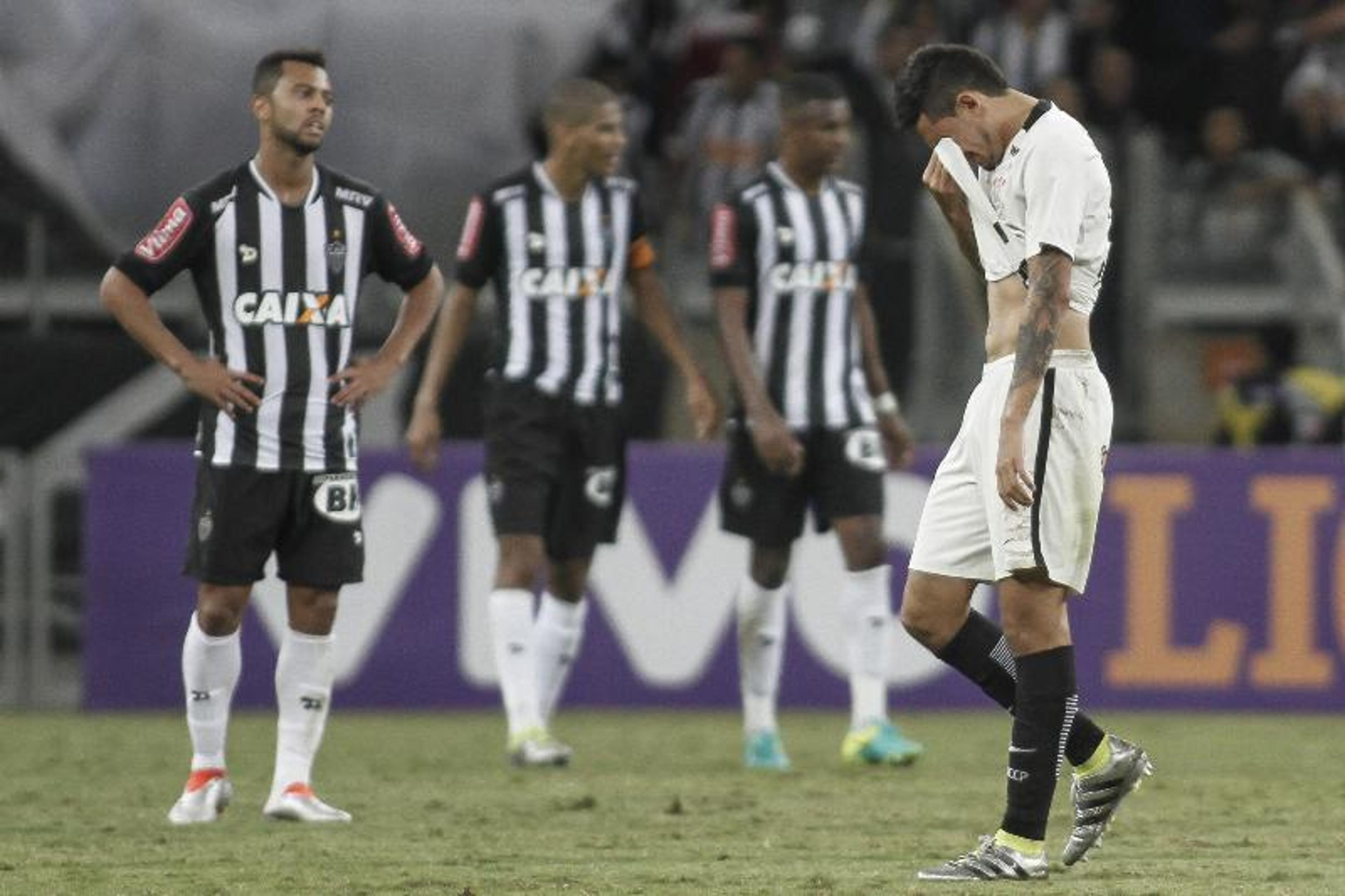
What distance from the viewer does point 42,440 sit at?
13336mm

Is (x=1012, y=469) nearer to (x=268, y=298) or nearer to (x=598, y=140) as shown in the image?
(x=268, y=298)

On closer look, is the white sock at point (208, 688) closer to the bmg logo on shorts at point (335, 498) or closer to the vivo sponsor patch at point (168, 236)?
the bmg logo on shorts at point (335, 498)

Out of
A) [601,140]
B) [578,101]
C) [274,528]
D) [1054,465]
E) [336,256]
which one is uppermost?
[578,101]

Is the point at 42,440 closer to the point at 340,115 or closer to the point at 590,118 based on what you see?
the point at 340,115

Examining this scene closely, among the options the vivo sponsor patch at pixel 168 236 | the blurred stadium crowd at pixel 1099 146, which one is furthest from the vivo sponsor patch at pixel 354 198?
the blurred stadium crowd at pixel 1099 146

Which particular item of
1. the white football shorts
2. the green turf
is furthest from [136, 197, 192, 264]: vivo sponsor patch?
the white football shorts

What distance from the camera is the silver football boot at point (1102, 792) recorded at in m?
6.29

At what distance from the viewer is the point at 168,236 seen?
7.41 meters

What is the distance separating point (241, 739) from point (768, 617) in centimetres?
238

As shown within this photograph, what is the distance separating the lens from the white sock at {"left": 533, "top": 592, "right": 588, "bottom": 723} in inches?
377

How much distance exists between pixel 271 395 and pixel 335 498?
0.33 m

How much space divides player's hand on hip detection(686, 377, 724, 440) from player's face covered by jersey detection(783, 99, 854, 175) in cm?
83

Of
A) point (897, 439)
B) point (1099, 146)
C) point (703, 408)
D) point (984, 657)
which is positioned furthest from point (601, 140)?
point (1099, 146)

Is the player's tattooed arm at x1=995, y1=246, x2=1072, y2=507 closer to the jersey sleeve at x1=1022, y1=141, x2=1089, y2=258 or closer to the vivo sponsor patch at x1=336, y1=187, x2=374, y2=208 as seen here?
the jersey sleeve at x1=1022, y1=141, x2=1089, y2=258
